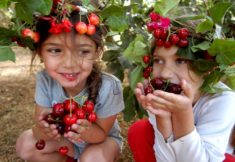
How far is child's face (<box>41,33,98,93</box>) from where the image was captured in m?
1.25

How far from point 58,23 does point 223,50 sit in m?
0.51

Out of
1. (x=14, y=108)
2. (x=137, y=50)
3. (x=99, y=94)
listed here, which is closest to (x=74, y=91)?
(x=99, y=94)

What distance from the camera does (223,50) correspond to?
105 cm

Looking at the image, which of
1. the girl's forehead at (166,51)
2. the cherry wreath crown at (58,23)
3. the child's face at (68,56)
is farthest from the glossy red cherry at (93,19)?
the girl's forehead at (166,51)

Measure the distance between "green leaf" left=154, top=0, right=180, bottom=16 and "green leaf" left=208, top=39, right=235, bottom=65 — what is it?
0.19m

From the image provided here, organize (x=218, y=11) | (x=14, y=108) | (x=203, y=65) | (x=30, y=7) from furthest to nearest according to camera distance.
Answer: (x=14, y=108), (x=203, y=65), (x=218, y=11), (x=30, y=7)

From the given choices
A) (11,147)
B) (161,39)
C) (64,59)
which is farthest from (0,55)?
(11,147)

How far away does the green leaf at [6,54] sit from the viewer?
0.93 m

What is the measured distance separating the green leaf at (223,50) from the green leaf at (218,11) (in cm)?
8

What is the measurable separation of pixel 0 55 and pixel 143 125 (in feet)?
2.79

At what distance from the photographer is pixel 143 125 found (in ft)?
5.30

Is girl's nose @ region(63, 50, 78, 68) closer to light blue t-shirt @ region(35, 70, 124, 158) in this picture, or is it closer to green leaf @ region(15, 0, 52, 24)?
light blue t-shirt @ region(35, 70, 124, 158)

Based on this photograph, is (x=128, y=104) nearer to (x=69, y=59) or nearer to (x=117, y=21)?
(x=69, y=59)

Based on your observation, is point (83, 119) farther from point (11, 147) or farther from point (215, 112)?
point (11, 147)
